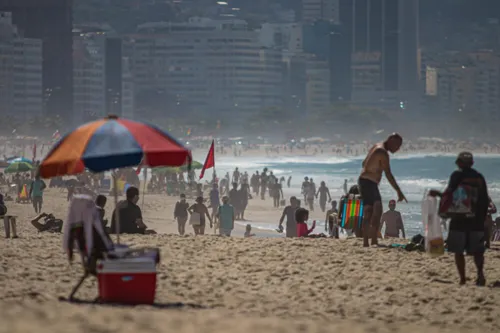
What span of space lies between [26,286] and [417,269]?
3640mm

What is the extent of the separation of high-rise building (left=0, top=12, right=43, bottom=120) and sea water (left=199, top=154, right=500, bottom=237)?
62.0 m

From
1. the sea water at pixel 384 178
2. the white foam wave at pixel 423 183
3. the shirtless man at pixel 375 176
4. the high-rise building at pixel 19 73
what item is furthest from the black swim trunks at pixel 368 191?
the high-rise building at pixel 19 73

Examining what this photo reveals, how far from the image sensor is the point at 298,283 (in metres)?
11.8

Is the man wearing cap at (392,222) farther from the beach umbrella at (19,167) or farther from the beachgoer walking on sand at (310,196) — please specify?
the beachgoer walking on sand at (310,196)

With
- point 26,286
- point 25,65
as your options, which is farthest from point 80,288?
point 25,65

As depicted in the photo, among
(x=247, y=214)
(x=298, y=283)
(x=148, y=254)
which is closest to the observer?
(x=148, y=254)

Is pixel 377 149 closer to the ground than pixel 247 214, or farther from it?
farther from it

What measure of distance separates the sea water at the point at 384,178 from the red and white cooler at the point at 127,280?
3303 cm

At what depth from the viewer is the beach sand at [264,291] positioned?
29.0ft

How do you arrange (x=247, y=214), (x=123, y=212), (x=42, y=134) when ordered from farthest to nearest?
(x=42, y=134) → (x=247, y=214) → (x=123, y=212)

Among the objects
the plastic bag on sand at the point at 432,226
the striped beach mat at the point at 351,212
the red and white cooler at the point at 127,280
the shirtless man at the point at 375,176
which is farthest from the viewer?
the striped beach mat at the point at 351,212

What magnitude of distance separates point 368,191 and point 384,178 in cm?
6160

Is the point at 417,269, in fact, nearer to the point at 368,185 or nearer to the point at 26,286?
the point at 368,185

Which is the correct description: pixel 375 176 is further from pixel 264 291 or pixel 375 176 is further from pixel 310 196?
pixel 310 196
